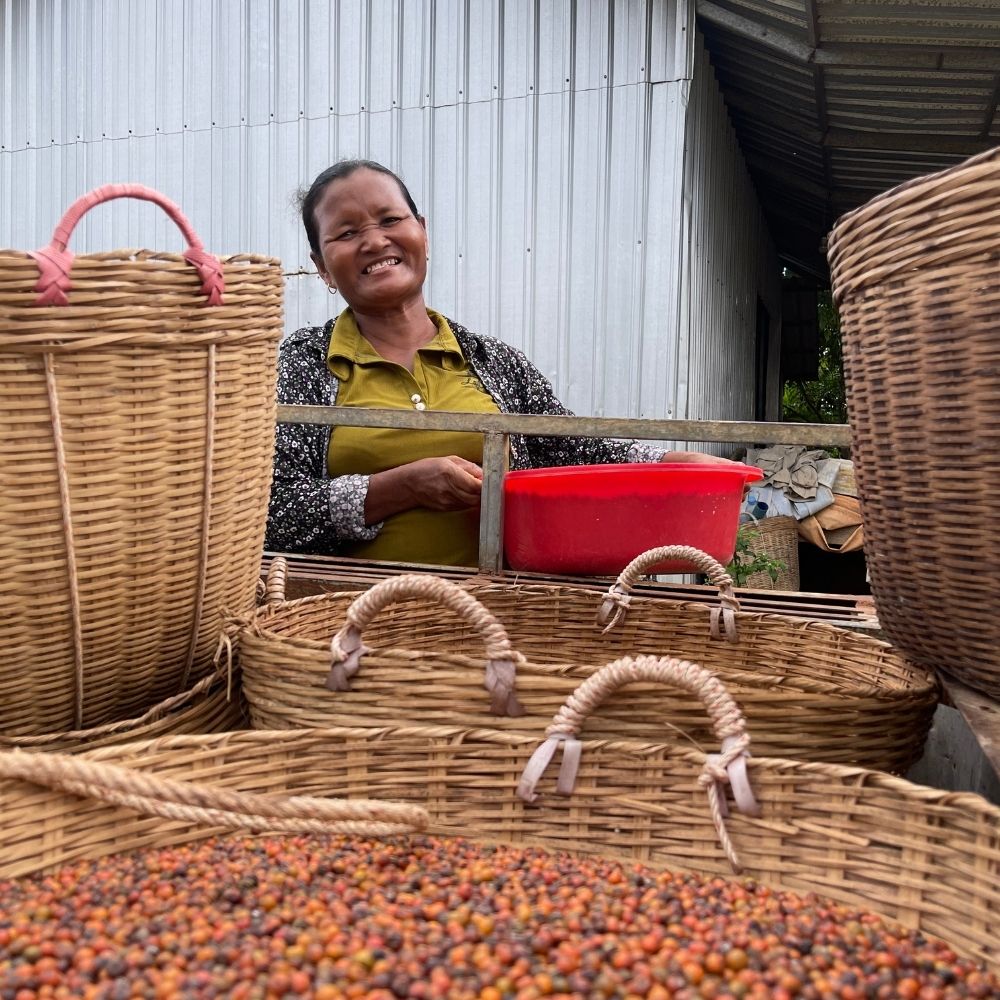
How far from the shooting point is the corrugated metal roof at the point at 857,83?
3514 millimetres

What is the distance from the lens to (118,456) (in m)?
1.18

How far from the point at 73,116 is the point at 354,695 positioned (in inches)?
178

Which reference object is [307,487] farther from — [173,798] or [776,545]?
[776,545]

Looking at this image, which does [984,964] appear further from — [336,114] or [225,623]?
[336,114]

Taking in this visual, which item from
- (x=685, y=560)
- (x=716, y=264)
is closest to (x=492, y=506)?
(x=685, y=560)

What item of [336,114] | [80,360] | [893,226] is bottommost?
[80,360]

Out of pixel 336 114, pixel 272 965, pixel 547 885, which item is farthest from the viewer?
pixel 336 114

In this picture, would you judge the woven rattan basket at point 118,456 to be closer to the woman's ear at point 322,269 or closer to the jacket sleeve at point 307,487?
the jacket sleeve at point 307,487

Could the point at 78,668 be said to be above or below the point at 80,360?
below

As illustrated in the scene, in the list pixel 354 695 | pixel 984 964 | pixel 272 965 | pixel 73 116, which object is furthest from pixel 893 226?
pixel 73 116

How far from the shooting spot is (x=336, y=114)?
4.36 meters

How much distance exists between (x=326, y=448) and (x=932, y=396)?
65.7 inches

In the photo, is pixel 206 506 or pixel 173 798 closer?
pixel 173 798

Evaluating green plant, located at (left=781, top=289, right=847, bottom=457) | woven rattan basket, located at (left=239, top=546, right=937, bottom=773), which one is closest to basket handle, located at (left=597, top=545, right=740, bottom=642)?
woven rattan basket, located at (left=239, top=546, right=937, bottom=773)
